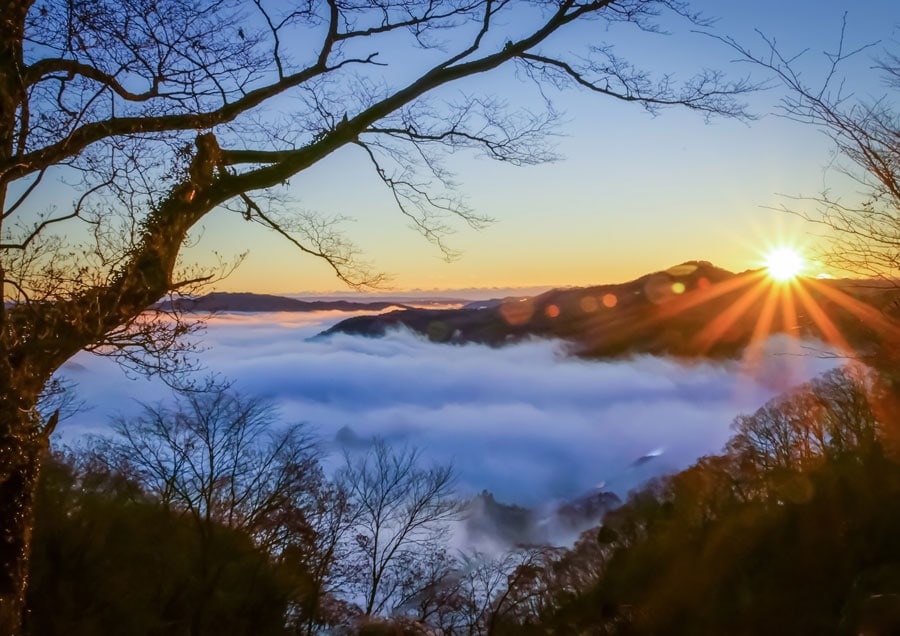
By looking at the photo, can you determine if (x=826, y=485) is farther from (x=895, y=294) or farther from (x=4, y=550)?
(x=4, y=550)

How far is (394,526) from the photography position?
1998 cm

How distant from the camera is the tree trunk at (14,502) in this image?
148 inches

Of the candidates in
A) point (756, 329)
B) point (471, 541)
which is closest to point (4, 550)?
point (471, 541)

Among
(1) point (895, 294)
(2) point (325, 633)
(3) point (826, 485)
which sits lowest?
(2) point (325, 633)

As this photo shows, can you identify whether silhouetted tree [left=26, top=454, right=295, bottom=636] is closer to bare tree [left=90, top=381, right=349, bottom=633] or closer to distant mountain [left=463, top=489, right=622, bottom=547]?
bare tree [left=90, top=381, right=349, bottom=633]

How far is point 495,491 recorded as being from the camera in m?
58.4

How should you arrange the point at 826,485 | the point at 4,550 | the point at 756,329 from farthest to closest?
1. the point at 756,329
2. the point at 826,485
3. the point at 4,550

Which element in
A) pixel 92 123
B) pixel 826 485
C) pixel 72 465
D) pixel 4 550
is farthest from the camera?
pixel 826 485

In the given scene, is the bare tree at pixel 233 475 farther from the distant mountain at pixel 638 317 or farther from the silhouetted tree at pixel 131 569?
the distant mountain at pixel 638 317

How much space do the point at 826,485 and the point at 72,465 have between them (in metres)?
18.6

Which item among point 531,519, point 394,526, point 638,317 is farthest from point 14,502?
point 638,317

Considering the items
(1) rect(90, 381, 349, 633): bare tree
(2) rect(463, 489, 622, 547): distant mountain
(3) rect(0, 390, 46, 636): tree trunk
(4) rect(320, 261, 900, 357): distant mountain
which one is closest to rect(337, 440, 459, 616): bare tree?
(1) rect(90, 381, 349, 633): bare tree

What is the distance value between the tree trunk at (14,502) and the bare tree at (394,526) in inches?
601

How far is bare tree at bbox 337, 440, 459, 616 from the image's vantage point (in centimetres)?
1866
